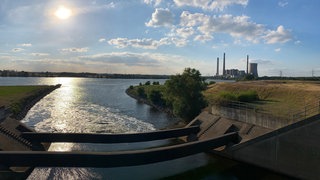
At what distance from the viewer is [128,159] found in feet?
88.6

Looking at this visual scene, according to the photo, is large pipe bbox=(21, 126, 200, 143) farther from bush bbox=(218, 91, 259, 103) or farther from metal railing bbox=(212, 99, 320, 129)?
bush bbox=(218, 91, 259, 103)

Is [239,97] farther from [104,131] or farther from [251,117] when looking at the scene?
[104,131]

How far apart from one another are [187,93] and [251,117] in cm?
1618

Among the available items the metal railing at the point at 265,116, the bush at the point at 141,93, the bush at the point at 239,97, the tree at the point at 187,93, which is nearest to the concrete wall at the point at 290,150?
the metal railing at the point at 265,116

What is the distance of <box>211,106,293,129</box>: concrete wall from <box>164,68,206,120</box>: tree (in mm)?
6428

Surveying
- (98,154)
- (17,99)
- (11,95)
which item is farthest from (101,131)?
(11,95)

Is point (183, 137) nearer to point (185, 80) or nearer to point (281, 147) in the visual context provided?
point (185, 80)

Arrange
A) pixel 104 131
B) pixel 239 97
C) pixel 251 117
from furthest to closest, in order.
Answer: pixel 239 97 < pixel 104 131 < pixel 251 117

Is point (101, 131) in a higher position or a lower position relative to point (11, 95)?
lower

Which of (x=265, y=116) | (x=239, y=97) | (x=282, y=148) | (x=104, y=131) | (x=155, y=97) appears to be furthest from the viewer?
(x=155, y=97)

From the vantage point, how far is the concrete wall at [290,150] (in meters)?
27.7

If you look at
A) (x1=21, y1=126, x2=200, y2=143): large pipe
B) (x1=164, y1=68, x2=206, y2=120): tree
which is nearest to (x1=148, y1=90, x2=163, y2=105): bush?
(x1=164, y1=68, x2=206, y2=120): tree

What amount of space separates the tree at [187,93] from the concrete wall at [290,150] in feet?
57.0

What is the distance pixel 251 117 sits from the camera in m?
36.6
